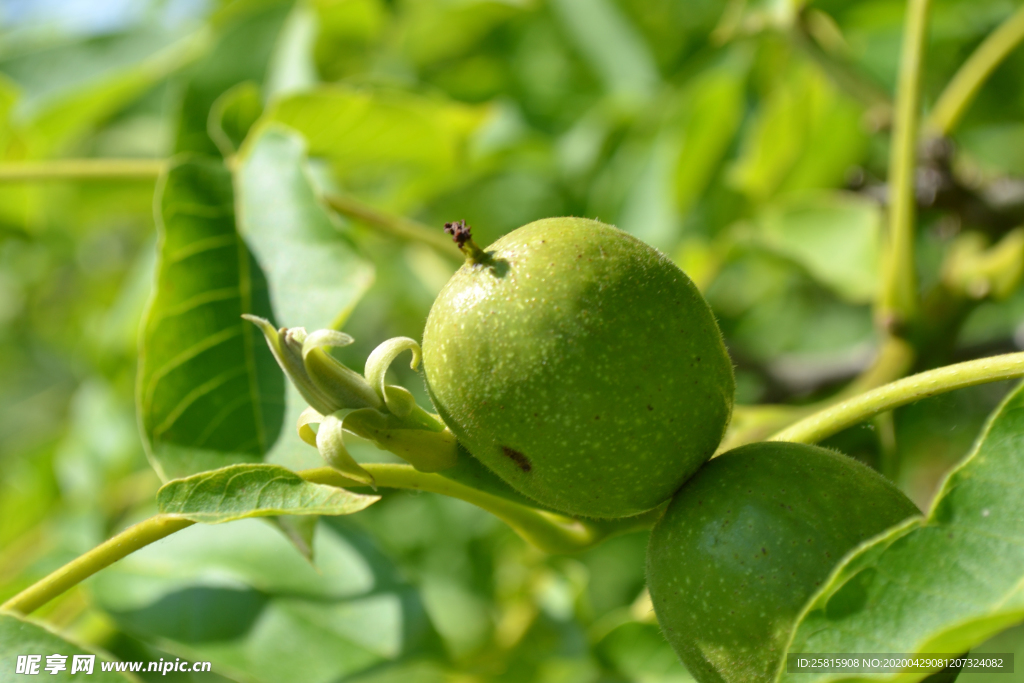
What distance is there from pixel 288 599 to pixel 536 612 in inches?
37.8

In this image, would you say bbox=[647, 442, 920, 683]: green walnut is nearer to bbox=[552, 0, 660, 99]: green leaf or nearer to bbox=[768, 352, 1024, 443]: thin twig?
bbox=[768, 352, 1024, 443]: thin twig

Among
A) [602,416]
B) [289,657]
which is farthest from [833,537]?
[289,657]

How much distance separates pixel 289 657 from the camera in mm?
1925

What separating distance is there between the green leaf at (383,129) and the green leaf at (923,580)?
5.61ft

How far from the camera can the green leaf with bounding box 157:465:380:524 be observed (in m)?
1.19

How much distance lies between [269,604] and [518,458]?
3.65 ft

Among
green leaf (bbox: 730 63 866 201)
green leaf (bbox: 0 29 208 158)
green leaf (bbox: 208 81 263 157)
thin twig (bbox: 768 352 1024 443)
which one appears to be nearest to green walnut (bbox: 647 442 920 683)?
thin twig (bbox: 768 352 1024 443)

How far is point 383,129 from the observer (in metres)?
2.45

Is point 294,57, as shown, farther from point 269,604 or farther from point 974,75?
point 974,75

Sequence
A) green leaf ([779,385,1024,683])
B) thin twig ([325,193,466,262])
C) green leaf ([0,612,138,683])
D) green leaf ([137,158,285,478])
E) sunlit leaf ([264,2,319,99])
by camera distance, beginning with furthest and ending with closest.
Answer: sunlit leaf ([264,2,319,99]) → thin twig ([325,193,466,262]) → green leaf ([137,158,285,478]) → green leaf ([0,612,138,683]) → green leaf ([779,385,1024,683])

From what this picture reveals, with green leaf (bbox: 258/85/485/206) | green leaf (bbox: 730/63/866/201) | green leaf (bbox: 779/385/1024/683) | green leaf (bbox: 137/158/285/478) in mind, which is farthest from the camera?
green leaf (bbox: 730/63/866/201)

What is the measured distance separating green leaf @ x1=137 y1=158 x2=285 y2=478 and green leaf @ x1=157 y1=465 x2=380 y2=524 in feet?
1.01

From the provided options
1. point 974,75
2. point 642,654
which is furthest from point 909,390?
point 974,75

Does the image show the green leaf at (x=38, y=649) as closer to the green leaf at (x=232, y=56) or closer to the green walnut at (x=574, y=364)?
the green walnut at (x=574, y=364)
